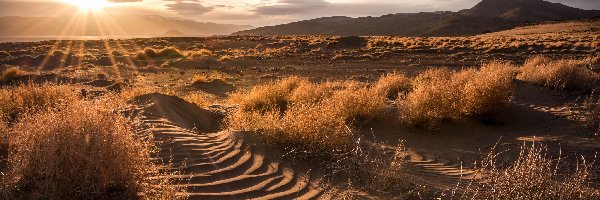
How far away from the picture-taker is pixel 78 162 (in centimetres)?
420

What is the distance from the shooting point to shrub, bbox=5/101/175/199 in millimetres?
4176

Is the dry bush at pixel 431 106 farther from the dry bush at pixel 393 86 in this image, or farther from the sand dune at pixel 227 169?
the sand dune at pixel 227 169

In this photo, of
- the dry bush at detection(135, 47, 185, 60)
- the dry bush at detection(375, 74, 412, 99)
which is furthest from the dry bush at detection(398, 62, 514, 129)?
the dry bush at detection(135, 47, 185, 60)

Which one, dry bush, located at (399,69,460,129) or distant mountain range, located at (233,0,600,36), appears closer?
dry bush, located at (399,69,460,129)

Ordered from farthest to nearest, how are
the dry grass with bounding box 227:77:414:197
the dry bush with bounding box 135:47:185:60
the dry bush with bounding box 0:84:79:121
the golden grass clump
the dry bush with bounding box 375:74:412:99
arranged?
the dry bush with bounding box 135:47:185:60
the dry bush with bounding box 375:74:412:99
the dry bush with bounding box 0:84:79:121
the golden grass clump
the dry grass with bounding box 227:77:414:197

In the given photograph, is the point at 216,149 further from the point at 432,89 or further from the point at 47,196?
the point at 432,89

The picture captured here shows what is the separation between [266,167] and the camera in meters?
6.03

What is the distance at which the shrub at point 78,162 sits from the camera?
13.7 feet

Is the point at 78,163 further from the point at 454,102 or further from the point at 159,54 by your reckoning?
the point at 159,54

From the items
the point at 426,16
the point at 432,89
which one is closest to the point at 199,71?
the point at 432,89

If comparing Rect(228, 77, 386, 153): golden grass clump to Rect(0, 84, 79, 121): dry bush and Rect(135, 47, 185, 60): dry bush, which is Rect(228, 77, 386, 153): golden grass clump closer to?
Rect(0, 84, 79, 121): dry bush

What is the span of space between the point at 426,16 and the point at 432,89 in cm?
16362

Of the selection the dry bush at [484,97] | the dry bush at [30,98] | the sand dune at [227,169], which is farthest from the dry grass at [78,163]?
the dry bush at [484,97]

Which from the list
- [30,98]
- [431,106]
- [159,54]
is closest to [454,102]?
[431,106]
